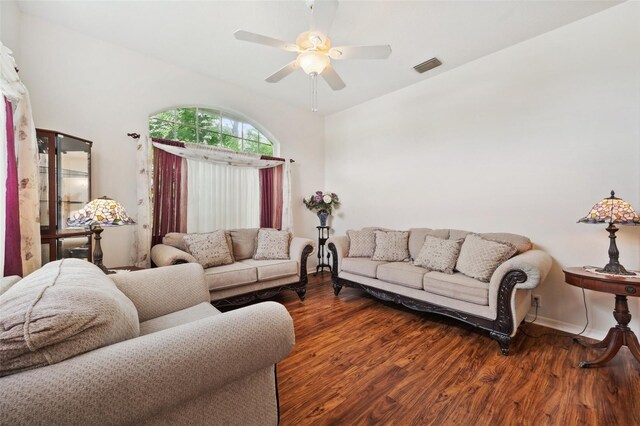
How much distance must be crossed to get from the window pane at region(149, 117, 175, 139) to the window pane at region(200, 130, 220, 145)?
1.25 ft

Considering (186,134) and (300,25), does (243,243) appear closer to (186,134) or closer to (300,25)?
(186,134)

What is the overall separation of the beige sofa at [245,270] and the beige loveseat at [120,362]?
1.54 m

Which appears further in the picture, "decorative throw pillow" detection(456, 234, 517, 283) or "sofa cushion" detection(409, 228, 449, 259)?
"sofa cushion" detection(409, 228, 449, 259)

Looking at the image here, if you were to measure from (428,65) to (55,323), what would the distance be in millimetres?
3975

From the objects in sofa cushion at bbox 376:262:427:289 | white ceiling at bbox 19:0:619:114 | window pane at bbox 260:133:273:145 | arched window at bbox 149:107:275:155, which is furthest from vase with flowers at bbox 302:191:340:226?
white ceiling at bbox 19:0:619:114

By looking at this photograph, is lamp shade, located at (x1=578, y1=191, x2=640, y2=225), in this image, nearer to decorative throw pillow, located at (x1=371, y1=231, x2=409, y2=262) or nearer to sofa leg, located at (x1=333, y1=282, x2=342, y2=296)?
decorative throw pillow, located at (x1=371, y1=231, x2=409, y2=262)

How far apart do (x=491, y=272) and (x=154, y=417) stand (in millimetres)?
2659

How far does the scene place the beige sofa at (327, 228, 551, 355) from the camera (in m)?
2.14

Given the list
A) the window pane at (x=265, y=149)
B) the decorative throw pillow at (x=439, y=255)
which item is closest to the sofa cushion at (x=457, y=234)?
the decorative throw pillow at (x=439, y=255)

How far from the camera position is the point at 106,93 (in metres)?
2.88

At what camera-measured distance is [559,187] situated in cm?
262

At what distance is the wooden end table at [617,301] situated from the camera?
1824 mm

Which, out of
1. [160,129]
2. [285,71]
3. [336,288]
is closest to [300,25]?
[285,71]

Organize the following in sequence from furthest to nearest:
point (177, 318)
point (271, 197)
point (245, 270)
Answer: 1. point (271, 197)
2. point (245, 270)
3. point (177, 318)
